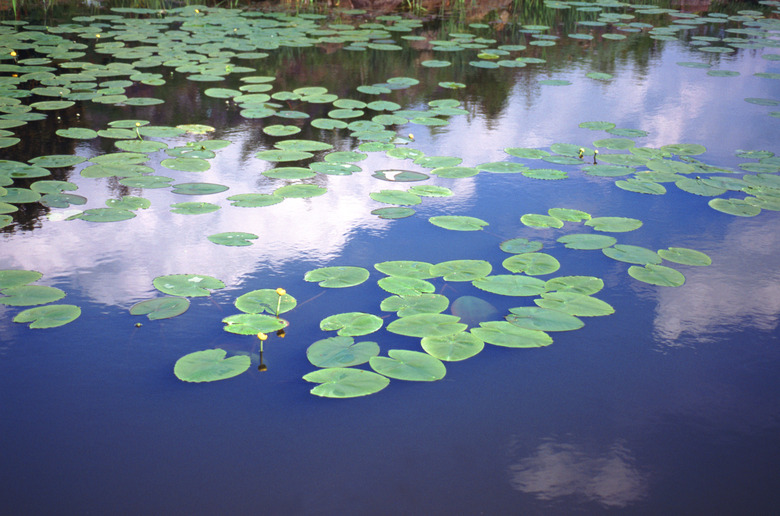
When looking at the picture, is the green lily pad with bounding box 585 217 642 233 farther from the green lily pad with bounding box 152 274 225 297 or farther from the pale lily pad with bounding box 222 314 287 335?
the green lily pad with bounding box 152 274 225 297

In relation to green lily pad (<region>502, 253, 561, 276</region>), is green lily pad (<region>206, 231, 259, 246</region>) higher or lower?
higher

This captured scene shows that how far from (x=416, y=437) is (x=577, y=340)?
0.73 m

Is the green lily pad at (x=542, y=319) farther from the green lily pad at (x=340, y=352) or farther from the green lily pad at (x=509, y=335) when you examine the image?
the green lily pad at (x=340, y=352)

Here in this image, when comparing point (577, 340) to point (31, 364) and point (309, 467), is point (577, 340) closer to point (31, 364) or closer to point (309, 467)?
point (309, 467)

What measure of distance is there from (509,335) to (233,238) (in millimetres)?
→ 1294

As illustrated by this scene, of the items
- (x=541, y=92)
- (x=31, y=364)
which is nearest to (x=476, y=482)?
(x=31, y=364)

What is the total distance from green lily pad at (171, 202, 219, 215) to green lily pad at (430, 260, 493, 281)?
118cm

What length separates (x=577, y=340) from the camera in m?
2.13

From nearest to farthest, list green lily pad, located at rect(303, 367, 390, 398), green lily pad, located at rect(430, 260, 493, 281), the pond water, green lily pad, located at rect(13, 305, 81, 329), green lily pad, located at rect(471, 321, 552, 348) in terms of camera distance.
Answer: the pond water
green lily pad, located at rect(303, 367, 390, 398)
green lily pad, located at rect(471, 321, 552, 348)
green lily pad, located at rect(13, 305, 81, 329)
green lily pad, located at rect(430, 260, 493, 281)

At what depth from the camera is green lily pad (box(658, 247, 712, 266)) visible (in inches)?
102

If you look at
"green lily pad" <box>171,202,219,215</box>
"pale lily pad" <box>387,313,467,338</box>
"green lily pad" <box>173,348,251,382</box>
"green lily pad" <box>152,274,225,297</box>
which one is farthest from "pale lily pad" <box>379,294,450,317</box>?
"green lily pad" <box>171,202,219,215</box>

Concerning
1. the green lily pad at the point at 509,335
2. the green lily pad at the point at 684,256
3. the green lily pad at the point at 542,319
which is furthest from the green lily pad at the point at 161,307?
the green lily pad at the point at 684,256

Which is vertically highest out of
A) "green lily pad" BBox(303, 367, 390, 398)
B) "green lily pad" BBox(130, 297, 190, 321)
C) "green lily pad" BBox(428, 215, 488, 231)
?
"green lily pad" BBox(428, 215, 488, 231)

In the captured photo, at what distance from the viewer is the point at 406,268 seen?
2.50 m
